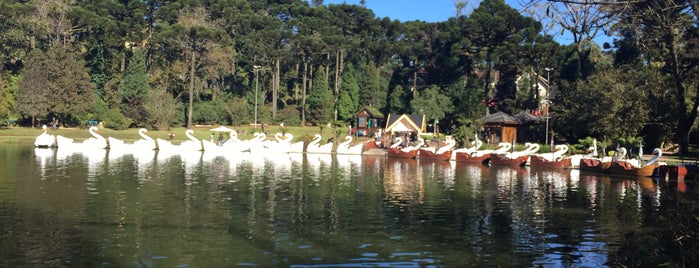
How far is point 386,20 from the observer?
307ft

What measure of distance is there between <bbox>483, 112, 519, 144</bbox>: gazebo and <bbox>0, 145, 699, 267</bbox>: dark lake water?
2898cm

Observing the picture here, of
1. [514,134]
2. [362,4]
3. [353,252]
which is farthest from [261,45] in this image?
[353,252]

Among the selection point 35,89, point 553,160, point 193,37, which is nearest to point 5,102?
point 35,89

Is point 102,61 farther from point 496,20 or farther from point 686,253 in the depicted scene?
point 686,253

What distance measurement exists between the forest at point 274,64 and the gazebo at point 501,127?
5.30 feet

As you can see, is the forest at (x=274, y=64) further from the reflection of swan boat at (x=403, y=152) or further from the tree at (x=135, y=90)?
the reflection of swan boat at (x=403, y=152)

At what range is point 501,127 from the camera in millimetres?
64688

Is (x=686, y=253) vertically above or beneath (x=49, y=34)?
beneath

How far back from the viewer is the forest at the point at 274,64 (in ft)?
→ 226

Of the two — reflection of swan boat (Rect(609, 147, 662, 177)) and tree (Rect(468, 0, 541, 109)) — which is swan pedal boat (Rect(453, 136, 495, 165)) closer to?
reflection of swan boat (Rect(609, 147, 662, 177))

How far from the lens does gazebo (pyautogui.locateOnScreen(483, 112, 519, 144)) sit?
63844mm

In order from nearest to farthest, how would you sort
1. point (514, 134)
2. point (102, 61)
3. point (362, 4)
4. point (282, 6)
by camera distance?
point (514, 134) < point (102, 61) < point (282, 6) < point (362, 4)

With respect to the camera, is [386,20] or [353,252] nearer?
[353,252]

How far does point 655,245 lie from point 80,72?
6940 centimetres
